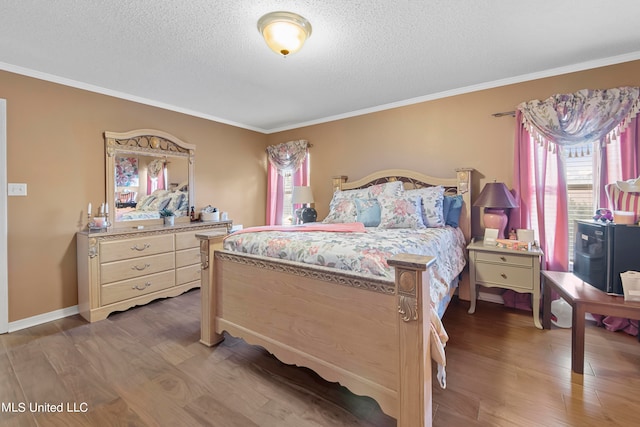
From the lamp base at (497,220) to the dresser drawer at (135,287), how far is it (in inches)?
141

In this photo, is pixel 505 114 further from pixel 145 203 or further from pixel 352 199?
pixel 145 203

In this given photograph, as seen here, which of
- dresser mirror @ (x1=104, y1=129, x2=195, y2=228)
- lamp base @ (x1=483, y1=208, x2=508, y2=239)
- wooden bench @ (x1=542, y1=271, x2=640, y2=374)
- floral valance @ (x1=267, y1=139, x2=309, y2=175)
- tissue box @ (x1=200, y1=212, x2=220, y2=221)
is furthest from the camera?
floral valance @ (x1=267, y1=139, x2=309, y2=175)

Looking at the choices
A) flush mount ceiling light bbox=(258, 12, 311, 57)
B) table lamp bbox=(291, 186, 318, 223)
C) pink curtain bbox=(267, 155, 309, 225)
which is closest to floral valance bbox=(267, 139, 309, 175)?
pink curtain bbox=(267, 155, 309, 225)

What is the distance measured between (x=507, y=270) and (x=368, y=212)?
4.63 feet

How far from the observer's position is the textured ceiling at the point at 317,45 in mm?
1825

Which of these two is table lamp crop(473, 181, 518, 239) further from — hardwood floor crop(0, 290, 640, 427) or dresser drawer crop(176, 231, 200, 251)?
dresser drawer crop(176, 231, 200, 251)

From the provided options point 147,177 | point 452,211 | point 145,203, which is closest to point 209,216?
point 145,203

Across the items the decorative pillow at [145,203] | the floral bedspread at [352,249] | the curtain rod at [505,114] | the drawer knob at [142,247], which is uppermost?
the curtain rod at [505,114]

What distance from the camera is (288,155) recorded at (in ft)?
15.2

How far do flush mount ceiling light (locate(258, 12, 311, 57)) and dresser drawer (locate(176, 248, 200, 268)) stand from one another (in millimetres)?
2607

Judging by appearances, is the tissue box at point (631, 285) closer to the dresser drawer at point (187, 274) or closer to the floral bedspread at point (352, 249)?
the floral bedspread at point (352, 249)

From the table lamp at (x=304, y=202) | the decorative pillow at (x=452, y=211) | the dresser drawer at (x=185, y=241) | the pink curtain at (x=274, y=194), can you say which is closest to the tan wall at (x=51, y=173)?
the dresser drawer at (x=185, y=241)

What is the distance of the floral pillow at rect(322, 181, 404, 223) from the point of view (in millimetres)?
3244

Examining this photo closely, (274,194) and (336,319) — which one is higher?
(274,194)
